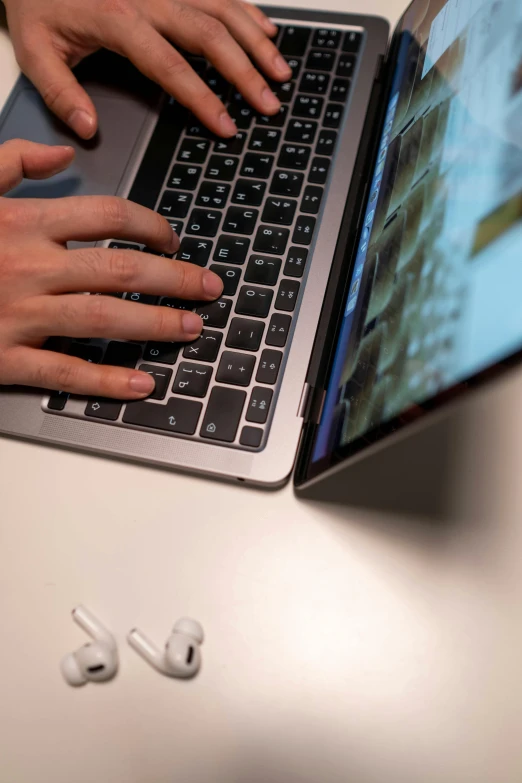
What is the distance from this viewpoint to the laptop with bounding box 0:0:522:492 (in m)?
0.30

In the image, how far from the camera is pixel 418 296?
332 mm

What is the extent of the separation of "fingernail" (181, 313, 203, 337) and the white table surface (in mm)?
120

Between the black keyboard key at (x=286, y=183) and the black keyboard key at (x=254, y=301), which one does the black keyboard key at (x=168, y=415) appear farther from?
the black keyboard key at (x=286, y=183)

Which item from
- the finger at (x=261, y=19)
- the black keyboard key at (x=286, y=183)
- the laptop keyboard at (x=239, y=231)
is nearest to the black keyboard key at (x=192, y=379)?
the laptop keyboard at (x=239, y=231)

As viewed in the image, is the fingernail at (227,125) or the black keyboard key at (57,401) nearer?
the black keyboard key at (57,401)

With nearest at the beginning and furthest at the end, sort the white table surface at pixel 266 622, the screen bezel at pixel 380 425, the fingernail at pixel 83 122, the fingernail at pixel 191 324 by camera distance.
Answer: the screen bezel at pixel 380 425, the white table surface at pixel 266 622, the fingernail at pixel 191 324, the fingernail at pixel 83 122

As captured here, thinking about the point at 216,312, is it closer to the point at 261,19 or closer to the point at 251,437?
the point at 251,437

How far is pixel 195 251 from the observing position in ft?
1.70

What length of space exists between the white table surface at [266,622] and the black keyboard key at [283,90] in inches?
15.5

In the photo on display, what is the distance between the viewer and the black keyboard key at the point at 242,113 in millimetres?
587

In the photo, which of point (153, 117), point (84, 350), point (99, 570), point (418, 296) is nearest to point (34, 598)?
point (99, 570)

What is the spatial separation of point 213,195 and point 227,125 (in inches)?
3.4

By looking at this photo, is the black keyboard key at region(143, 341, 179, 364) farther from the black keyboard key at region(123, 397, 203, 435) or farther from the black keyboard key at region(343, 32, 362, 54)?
the black keyboard key at region(343, 32, 362, 54)

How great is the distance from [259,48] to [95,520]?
522 mm
